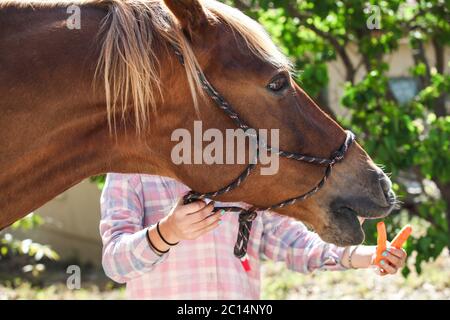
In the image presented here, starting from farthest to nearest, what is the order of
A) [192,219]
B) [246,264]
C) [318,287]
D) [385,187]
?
[318,287], [246,264], [385,187], [192,219]

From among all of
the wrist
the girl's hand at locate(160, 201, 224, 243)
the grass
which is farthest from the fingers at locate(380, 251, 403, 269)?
the grass

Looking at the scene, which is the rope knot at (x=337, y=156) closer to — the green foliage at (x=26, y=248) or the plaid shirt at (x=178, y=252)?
the plaid shirt at (x=178, y=252)

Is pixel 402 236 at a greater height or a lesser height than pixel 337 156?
lesser

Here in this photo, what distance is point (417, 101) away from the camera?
4488mm

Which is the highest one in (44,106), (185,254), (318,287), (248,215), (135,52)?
(135,52)

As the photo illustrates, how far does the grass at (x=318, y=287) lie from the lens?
600 cm

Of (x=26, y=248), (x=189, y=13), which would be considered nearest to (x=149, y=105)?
(x=189, y=13)

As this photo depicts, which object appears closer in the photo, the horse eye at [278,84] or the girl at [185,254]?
the horse eye at [278,84]

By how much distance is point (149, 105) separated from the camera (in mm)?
2145

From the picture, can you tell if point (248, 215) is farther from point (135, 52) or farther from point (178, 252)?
point (135, 52)

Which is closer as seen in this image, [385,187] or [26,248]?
[385,187]

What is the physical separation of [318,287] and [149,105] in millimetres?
4522

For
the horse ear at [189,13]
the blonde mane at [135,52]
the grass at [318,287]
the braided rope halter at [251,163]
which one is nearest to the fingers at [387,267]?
the braided rope halter at [251,163]
